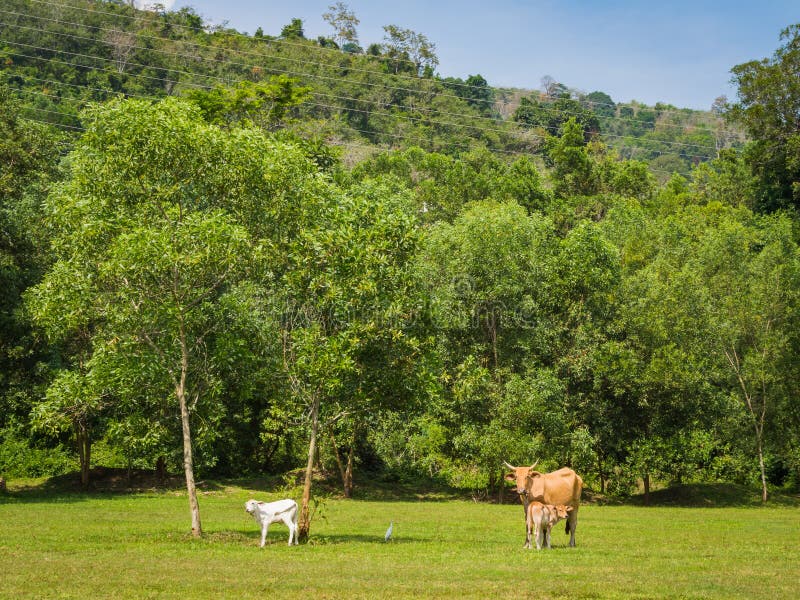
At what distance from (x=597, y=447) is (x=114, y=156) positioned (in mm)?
32971

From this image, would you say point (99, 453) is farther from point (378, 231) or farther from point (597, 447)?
point (378, 231)

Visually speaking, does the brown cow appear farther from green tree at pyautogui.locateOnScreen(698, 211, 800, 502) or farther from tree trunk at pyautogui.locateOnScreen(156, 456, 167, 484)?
tree trunk at pyautogui.locateOnScreen(156, 456, 167, 484)

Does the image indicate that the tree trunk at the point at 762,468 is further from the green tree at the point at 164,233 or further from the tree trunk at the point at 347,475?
the green tree at the point at 164,233

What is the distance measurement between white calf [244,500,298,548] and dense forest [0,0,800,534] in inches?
51.0

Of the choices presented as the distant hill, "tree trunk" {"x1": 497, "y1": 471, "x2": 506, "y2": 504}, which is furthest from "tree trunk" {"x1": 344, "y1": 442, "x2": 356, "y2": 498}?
the distant hill

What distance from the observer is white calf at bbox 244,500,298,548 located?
76.0 feet

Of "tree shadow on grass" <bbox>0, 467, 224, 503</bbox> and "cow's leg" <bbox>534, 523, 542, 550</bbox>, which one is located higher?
"cow's leg" <bbox>534, 523, 542, 550</bbox>

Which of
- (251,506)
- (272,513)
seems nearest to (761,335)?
(272,513)

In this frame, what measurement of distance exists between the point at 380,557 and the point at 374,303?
7.48 metres

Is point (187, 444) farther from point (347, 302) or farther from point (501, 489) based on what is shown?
point (501, 489)

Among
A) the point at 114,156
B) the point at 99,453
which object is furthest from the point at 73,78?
the point at 114,156

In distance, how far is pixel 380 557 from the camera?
70.0ft

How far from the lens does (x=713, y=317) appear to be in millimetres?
49500

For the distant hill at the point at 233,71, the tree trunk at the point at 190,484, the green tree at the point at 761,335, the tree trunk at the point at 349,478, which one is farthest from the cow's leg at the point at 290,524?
the distant hill at the point at 233,71
